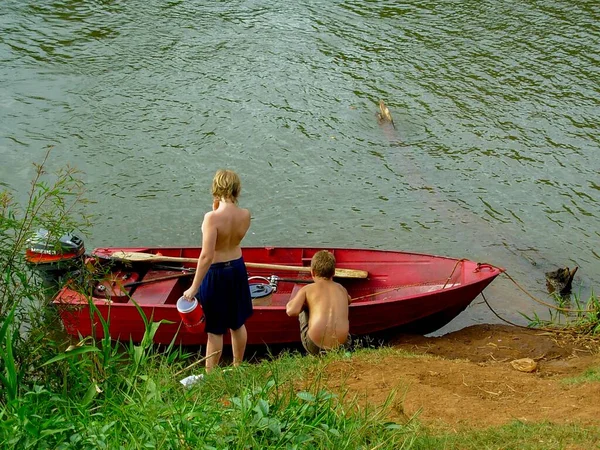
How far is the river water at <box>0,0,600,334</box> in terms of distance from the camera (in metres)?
12.2

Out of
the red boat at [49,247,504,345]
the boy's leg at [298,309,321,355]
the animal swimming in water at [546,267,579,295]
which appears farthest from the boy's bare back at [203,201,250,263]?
the animal swimming in water at [546,267,579,295]

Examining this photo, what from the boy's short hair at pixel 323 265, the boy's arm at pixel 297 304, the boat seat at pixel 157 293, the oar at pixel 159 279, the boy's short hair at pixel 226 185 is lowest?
the boat seat at pixel 157 293

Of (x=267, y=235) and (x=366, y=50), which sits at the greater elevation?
(x=366, y=50)

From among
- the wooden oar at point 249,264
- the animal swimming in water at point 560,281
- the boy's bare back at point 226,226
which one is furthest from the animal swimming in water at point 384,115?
the boy's bare back at point 226,226

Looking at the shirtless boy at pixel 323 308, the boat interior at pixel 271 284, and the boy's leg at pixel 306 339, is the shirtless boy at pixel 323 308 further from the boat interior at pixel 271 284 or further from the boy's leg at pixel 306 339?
the boat interior at pixel 271 284

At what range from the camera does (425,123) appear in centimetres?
1519

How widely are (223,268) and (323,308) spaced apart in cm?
115

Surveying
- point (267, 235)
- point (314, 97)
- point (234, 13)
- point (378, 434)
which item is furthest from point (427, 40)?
point (378, 434)

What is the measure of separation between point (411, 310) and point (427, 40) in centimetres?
1089

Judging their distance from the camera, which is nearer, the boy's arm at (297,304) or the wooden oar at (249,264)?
the boy's arm at (297,304)

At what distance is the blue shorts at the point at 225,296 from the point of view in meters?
7.15

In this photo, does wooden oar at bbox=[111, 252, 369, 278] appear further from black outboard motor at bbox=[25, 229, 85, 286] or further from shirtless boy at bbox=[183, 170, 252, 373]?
shirtless boy at bbox=[183, 170, 252, 373]

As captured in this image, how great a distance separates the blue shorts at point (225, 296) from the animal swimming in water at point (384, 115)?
27.4ft

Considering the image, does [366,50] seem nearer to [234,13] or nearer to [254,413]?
[234,13]
